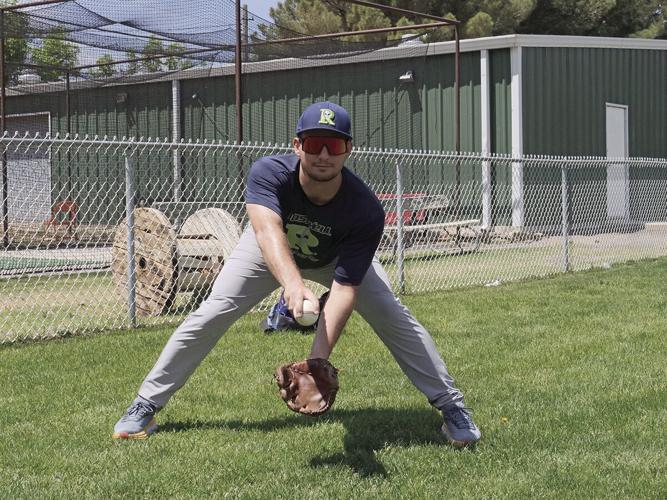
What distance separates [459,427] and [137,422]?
1.49 metres

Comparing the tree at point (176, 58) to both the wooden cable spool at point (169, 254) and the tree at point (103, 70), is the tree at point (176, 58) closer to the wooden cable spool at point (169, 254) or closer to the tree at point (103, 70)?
the tree at point (103, 70)

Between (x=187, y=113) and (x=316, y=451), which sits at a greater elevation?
(x=187, y=113)

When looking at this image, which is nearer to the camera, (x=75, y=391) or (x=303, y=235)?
(x=303, y=235)

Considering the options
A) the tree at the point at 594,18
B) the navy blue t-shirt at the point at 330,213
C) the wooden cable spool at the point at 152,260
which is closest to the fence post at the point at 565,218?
the wooden cable spool at the point at 152,260

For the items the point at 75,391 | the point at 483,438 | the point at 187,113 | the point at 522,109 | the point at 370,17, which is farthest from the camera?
the point at 370,17

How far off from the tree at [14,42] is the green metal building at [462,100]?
3.53ft

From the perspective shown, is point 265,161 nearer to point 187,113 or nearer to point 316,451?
point 316,451

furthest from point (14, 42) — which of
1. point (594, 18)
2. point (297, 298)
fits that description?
point (297, 298)

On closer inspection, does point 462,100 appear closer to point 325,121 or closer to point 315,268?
point 315,268

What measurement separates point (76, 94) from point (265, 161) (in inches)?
731

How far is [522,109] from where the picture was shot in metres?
17.6

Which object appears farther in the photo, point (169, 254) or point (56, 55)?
point (56, 55)

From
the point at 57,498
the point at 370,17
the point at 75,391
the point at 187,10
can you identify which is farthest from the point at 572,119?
the point at 57,498

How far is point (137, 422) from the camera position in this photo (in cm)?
434
